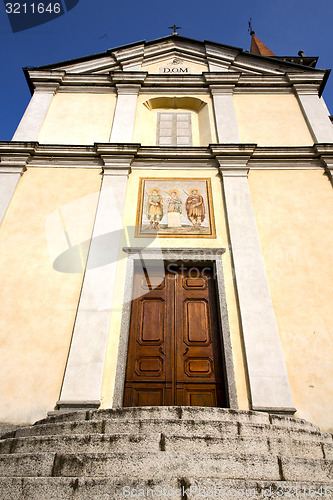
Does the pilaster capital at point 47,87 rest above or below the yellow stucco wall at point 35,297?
above

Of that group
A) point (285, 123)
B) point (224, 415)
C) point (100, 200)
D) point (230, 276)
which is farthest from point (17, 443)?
point (285, 123)

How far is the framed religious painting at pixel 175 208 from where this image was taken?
6.50 m

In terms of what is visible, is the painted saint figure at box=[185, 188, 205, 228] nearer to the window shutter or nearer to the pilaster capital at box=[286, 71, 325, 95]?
the window shutter

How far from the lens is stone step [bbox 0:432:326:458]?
112 inches

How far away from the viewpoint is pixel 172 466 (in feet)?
8.52

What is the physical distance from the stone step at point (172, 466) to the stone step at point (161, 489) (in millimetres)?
145

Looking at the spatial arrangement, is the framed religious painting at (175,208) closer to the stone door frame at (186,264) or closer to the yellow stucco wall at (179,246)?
the yellow stucco wall at (179,246)

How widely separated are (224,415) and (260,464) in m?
0.97

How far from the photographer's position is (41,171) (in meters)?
7.48

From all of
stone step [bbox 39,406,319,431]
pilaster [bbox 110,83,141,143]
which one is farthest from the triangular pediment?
stone step [bbox 39,406,319,431]

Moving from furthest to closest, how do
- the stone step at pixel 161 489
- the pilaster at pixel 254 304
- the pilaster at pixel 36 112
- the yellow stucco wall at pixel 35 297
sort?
the pilaster at pixel 36 112 < the yellow stucco wall at pixel 35 297 < the pilaster at pixel 254 304 < the stone step at pixel 161 489

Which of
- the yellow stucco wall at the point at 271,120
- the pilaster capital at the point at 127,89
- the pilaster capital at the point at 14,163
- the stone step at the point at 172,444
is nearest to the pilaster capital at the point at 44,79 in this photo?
the pilaster capital at the point at 127,89

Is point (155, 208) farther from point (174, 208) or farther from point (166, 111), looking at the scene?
point (166, 111)

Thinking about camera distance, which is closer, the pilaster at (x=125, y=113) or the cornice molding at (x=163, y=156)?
the cornice molding at (x=163, y=156)
